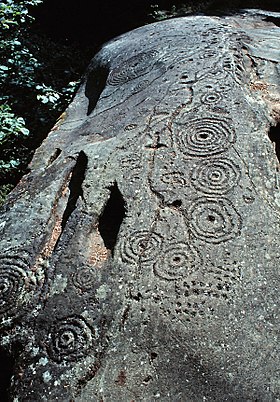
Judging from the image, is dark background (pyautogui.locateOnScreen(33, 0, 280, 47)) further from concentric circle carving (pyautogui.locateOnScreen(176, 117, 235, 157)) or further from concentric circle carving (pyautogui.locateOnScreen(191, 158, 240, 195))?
concentric circle carving (pyautogui.locateOnScreen(191, 158, 240, 195))

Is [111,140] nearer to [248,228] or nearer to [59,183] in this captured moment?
[59,183]

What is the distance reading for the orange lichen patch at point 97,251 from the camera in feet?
6.96

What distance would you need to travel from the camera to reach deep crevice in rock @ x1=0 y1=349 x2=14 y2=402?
191 centimetres

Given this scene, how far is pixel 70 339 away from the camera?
185 cm

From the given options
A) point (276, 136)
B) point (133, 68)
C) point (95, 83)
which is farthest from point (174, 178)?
point (95, 83)

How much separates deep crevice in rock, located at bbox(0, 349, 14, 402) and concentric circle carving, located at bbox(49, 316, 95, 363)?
0.72ft

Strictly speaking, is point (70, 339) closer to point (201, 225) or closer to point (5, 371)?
point (5, 371)

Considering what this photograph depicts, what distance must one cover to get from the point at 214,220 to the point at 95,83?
100 inches

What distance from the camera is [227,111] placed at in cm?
271

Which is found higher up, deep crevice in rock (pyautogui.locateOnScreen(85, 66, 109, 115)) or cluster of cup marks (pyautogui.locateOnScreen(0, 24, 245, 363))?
deep crevice in rock (pyautogui.locateOnScreen(85, 66, 109, 115))

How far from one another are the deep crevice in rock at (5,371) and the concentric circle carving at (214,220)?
991mm

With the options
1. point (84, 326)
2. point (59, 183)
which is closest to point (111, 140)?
point (59, 183)

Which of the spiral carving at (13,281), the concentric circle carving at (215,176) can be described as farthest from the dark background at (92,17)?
the spiral carving at (13,281)

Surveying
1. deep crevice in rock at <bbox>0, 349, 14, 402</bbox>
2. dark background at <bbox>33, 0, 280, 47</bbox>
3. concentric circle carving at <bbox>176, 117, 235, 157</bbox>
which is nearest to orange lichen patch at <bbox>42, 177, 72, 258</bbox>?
deep crevice in rock at <bbox>0, 349, 14, 402</bbox>
